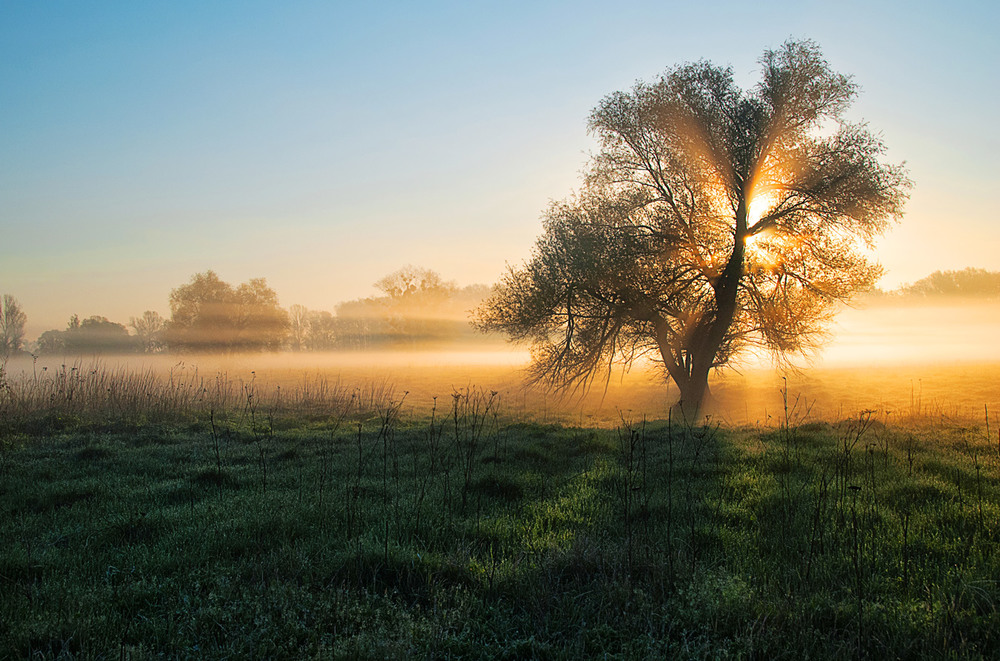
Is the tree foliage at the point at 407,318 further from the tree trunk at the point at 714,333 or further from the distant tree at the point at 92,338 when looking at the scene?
the tree trunk at the point at 714,333

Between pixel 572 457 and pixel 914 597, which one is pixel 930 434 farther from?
pixel 914 597

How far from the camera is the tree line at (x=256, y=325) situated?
6219 centimetres

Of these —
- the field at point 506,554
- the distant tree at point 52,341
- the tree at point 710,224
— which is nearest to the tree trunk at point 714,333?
the tree at point 710,224

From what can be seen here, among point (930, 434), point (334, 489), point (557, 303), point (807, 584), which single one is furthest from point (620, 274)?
point (807, 584)

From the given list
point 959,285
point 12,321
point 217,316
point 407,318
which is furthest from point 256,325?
point 959,285

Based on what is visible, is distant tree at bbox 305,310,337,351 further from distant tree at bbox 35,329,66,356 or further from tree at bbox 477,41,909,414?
tree at bbox 477,41,909,414

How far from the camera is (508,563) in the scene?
206 inches

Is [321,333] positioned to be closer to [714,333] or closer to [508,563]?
[714,333]

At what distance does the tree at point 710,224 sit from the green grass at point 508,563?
42.3 feet

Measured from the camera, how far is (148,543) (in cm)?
605

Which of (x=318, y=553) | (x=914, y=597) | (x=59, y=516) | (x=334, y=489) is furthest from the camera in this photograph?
(x=334, y=489)

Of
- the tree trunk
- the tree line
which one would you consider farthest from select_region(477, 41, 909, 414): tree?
the tree line

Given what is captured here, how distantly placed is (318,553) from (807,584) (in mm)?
4579

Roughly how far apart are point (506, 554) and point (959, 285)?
12269cm
